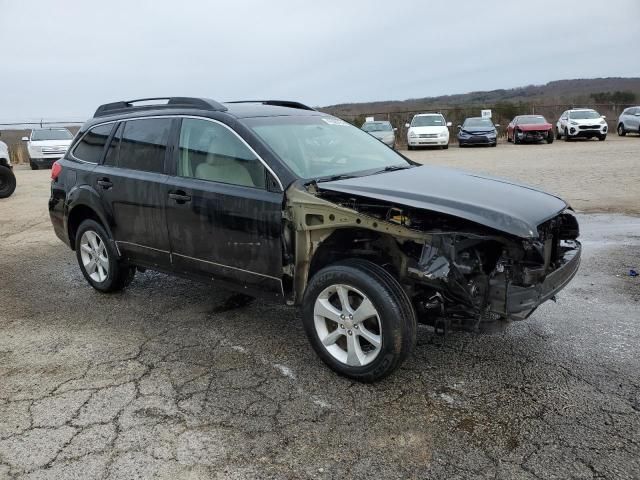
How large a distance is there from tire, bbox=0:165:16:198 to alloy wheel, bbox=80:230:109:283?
27.8 ft

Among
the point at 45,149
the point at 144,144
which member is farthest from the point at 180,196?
the point at 45,149

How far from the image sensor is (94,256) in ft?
17.5

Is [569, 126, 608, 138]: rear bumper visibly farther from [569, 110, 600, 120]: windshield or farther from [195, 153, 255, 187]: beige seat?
[195, 153, 255, 187]: beige seat

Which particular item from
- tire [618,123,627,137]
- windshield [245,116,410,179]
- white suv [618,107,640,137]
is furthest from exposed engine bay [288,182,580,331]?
tire [618,123,627,137]

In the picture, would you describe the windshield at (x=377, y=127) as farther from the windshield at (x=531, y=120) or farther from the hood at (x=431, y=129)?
the windshield at (x=531, y=120)

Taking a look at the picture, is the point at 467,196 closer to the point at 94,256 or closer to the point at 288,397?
the point at 288,397

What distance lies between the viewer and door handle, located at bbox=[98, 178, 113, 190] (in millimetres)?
4906

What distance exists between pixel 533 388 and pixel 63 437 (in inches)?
107

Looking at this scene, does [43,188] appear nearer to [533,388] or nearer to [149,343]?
[149,343]

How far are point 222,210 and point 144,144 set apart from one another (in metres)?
1.25

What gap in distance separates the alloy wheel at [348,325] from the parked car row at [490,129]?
20.0m

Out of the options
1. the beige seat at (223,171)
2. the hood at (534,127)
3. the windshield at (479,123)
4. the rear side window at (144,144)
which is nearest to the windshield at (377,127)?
the windshield at (479,123)

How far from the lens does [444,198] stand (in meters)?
3.32

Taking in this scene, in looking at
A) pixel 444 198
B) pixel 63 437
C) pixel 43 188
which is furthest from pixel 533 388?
pixel 43 188
